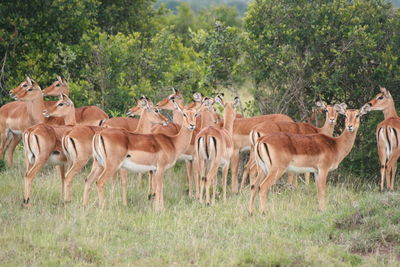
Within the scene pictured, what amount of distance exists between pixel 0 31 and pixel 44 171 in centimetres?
274

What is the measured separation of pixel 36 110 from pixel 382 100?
5846 millimetres

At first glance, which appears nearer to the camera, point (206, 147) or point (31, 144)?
point (31, 144)

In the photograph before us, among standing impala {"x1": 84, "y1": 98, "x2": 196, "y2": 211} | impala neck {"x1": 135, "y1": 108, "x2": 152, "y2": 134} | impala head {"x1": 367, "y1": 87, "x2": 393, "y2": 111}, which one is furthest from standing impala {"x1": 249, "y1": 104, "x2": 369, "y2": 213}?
impala neck {"x1": 135, "y1": 108, "x2": 152, "y2": 134}

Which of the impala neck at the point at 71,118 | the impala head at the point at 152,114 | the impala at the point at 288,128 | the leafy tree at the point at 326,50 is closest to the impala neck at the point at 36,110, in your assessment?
the impala neck at the point at 71,118

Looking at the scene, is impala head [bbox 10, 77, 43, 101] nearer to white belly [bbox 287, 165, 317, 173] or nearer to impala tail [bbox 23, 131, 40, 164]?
impala tail [bbox 23, 131, 40, 164]

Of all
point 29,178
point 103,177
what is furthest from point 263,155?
point 29,178

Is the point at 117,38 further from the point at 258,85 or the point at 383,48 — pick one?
the point at 383,48

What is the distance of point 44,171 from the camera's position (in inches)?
478

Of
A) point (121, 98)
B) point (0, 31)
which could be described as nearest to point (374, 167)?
point (121, 98)

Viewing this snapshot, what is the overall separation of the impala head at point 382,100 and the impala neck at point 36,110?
5.59 m

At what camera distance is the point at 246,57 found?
12.7 metres

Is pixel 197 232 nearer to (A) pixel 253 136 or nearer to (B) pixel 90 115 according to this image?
(A) pixel 253 136

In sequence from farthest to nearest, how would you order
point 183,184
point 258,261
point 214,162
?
1. point 183,184
2. point 214,162
3. point 258,261

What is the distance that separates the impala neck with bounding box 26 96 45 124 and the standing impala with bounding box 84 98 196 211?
277cm
